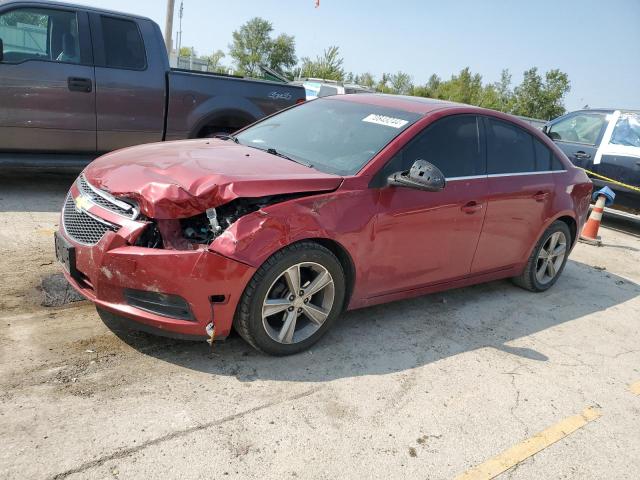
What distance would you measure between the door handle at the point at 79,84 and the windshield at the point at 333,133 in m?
2.53

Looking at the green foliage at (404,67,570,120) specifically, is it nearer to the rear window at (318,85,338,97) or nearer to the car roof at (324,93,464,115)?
the rear window at (318,85,338,97)

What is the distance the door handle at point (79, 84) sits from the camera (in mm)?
6094

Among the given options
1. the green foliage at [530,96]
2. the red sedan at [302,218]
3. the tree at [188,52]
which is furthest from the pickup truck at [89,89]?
the tree at [188,52]

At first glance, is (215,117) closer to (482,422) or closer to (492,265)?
(492,265)

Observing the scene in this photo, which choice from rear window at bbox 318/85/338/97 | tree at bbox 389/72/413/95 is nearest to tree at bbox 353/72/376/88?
tree at bbox 389/72/413/95

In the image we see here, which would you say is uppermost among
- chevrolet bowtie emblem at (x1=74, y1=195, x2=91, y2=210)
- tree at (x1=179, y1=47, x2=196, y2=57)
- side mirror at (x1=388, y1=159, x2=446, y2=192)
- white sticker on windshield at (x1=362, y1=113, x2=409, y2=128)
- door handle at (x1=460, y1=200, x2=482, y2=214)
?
white sticker on windshield at (x1=362, y1=113, x2=409, y2=128)

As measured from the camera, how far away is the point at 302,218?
329cm

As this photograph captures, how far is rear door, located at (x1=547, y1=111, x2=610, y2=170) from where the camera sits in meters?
9.09

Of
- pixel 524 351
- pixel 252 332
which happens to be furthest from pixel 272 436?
pixel 524 351

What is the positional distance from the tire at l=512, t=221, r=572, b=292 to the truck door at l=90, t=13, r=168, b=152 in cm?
453

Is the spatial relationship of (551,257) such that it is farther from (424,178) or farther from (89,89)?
(89,89)

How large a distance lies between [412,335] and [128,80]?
14.9 feet

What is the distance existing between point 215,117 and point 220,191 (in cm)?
419

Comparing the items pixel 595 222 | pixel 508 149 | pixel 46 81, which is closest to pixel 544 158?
pixel 508 149
